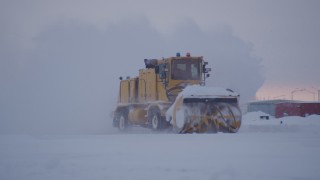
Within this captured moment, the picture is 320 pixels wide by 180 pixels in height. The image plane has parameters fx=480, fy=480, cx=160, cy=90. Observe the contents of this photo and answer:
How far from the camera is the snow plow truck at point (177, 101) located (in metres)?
17.5

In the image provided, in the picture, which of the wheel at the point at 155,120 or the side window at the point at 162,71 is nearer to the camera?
the wheel at the point at 155,120

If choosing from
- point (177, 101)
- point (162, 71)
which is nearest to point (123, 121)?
point (162, 71)

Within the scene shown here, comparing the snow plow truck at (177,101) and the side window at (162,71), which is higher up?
the side window at (162,71)

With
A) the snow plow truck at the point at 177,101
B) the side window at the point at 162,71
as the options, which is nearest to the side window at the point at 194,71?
the snow plow truck at the point at 177,101

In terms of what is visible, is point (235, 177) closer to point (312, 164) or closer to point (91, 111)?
point (312, 164)

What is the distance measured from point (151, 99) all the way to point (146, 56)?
15803 millimetres

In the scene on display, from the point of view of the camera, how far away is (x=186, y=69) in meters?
19.8

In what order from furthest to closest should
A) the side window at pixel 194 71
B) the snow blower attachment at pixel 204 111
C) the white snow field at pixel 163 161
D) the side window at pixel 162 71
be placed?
the side window at pixel 194 71 < the side window at pixel 162 71 < the snow blower attachment at pixel 204 111 < the white snow field at pixel 163 161

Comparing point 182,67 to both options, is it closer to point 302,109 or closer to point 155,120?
point 155,120

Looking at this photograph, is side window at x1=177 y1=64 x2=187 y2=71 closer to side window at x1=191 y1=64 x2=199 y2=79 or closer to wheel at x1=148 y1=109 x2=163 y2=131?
side window at x1=191 y1=64 x2=199 y2=79

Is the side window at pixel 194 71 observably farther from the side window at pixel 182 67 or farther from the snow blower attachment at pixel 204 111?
the snow blower attachment at pixel 204 111

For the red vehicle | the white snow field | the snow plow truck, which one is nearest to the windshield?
the snow plow truck

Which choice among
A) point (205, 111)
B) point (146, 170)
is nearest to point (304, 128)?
point (205, 111)

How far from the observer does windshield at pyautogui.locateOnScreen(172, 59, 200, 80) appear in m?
19.7
